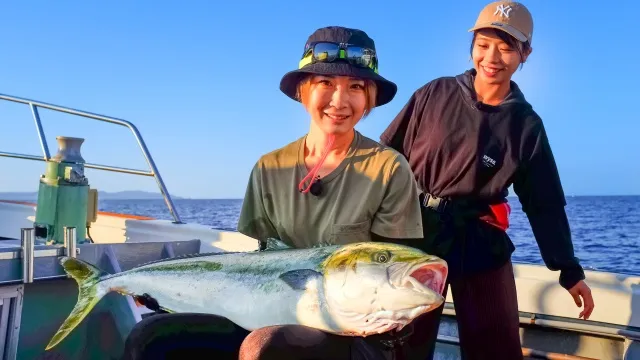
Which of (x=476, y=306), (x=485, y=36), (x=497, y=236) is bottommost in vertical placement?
(x=476, y=306)

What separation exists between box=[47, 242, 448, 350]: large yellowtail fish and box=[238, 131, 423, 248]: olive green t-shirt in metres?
0.21

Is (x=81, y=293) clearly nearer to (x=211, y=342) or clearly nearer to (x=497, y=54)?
(x=211, y=342)

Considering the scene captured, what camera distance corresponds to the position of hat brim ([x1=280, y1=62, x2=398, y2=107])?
2.47m

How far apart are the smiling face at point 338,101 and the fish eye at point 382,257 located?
707mm

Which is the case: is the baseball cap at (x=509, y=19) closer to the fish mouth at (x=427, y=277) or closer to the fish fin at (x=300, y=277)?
the fish mouth at (x=427, y=277)

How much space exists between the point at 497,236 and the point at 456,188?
32 cm

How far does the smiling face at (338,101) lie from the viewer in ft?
8.33

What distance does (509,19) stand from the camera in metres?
2.94

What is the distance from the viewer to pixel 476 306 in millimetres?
2998

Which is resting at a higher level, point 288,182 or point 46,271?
point 288,182

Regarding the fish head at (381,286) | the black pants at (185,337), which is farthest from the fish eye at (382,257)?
the black pants at (185,337)

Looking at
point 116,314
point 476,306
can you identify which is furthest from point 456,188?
point 116,314

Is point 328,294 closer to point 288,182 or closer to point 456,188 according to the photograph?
point 288,182

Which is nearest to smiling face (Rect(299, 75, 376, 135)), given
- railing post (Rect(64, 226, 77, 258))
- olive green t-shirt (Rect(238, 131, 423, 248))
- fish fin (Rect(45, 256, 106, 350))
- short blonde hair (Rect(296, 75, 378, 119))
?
short blonde hair (Rect(296, 75, 378, 119))
